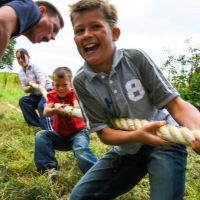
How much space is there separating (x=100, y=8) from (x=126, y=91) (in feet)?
1.65

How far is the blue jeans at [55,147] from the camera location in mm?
3189

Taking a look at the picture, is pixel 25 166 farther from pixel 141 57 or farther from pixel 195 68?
pixel 195 68

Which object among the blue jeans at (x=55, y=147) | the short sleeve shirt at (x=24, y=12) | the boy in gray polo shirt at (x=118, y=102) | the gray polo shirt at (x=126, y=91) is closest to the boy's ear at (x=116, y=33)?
the boy in gray polo shirt at (x=118, y=102)

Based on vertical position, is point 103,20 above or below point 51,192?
above

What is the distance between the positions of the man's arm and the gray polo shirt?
475 millimetres

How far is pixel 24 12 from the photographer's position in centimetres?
191

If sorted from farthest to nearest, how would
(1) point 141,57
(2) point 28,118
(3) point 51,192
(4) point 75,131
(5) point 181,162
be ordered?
(2) point 28,118 < (4) point 75,131 < (3) point 51,192 < (1) point 141,57 < (5) point 181,162

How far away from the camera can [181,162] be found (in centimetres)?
188

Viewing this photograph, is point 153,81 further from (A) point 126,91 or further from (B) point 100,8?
(B) point 100,8

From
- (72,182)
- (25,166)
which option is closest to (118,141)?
(72,182)

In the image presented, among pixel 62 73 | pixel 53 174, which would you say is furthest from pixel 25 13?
pixel 62 73

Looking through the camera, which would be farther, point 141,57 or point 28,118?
point 28,118

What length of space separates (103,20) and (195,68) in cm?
614

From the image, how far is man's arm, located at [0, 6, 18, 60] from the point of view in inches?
70.9
